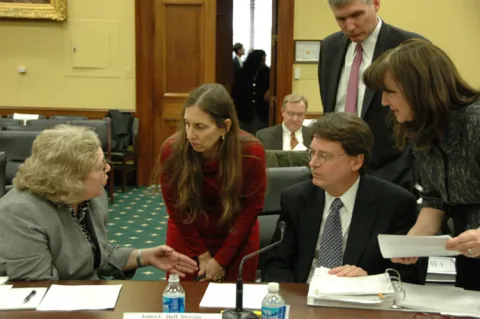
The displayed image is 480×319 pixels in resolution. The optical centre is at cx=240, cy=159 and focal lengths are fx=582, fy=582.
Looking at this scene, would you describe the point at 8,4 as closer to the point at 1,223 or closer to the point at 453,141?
the point at 1,223

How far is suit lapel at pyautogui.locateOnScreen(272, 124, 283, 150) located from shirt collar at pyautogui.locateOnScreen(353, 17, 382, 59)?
2817 millimetres

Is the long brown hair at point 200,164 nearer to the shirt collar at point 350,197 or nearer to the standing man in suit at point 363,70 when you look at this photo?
the shirt collar at point 350,197

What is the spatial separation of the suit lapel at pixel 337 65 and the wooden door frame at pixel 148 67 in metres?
5.27

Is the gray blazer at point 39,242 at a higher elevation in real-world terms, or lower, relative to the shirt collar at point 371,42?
lower

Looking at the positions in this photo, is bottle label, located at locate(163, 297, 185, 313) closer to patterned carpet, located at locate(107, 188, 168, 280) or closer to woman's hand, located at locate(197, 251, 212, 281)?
woman's hand, located at locate(197, 251, 212, 281)

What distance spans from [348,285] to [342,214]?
47 centimetres

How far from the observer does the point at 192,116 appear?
2.67m

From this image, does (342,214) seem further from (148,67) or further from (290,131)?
(148,67)

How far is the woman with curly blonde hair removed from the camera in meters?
2.17

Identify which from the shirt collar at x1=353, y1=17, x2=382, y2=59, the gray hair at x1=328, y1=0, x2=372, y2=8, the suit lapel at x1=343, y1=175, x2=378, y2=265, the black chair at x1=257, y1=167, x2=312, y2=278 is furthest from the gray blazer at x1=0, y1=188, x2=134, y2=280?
the shirt collar at x1=353, y1=17, x2=382, y2=59

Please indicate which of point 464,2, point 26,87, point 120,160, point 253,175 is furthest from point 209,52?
point 253,175

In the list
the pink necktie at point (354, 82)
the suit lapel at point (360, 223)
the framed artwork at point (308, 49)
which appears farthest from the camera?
the framed artwork at point (308, 49)

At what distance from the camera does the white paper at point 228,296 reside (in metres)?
1.99

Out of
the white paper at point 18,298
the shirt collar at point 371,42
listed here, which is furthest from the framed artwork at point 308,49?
the white paper at point 18,298
